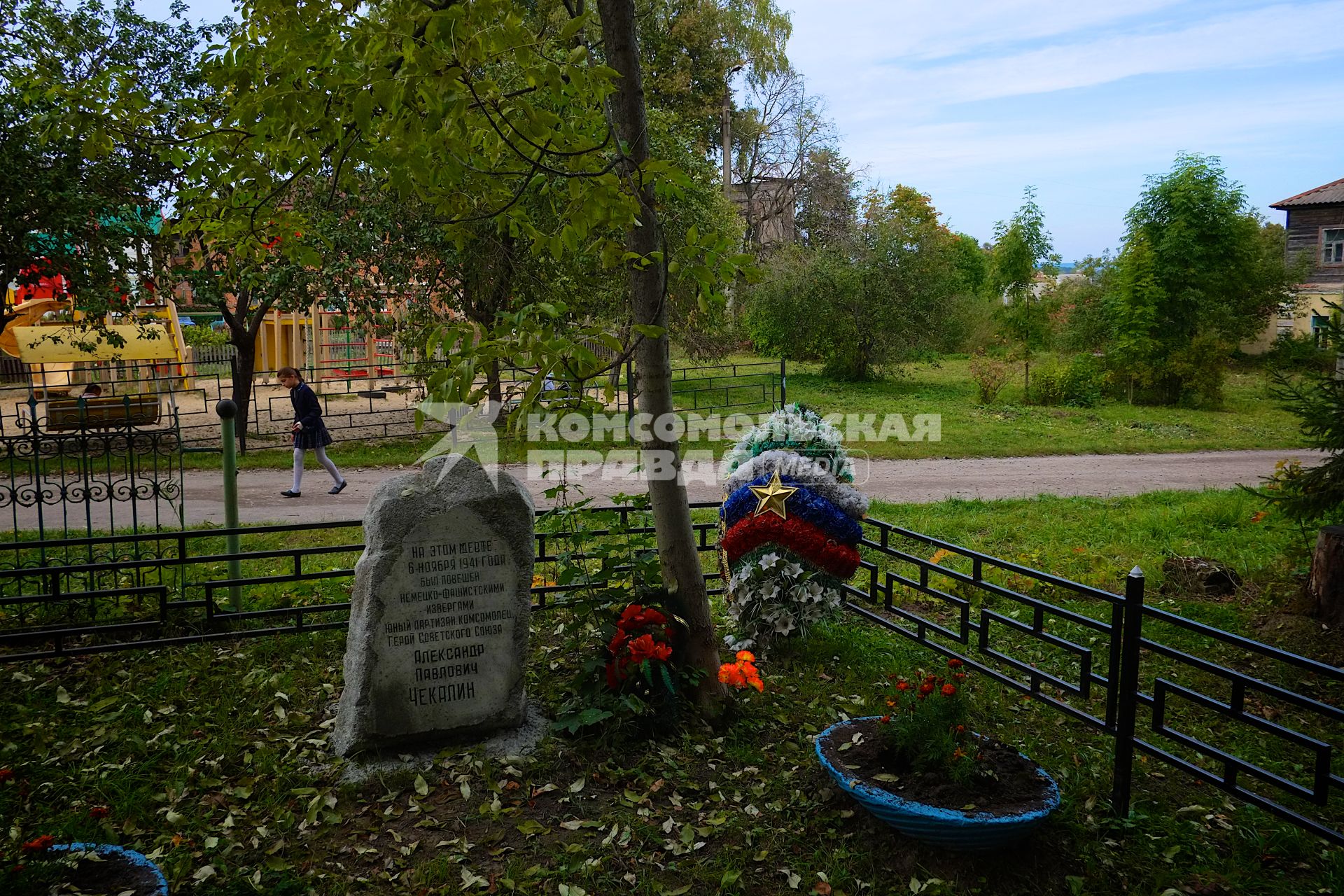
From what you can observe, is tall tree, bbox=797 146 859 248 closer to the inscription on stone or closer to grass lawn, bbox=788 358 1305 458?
grass lawn, bbox=788 358 1305 458

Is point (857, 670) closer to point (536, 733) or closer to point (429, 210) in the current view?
point (536, 733)

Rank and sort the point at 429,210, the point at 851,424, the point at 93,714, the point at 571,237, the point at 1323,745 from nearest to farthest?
the point at 1323,745 → the point at 571,237 → the point at 93,714 → the point at 429,210 → the point at 851,424

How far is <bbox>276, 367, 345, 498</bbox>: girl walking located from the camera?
11922 millimetres

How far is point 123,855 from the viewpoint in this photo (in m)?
3.56

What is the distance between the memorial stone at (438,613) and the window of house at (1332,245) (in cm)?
3645

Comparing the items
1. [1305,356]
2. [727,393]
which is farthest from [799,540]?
[727,393]

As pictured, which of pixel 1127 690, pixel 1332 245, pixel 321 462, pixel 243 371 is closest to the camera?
pixel 1127 690

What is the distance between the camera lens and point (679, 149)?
1631 centimetres

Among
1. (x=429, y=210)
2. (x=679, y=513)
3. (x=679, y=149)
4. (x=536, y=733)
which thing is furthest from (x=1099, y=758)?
(x=679, y=149)

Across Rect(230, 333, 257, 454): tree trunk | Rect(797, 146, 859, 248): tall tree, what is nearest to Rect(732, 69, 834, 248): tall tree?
Rect(797, 146, 859, 248): tall tree

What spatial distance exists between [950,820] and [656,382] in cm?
250

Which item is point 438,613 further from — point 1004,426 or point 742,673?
point 1004,426

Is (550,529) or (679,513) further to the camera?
(550,529)

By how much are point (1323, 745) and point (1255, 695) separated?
2896 mm
